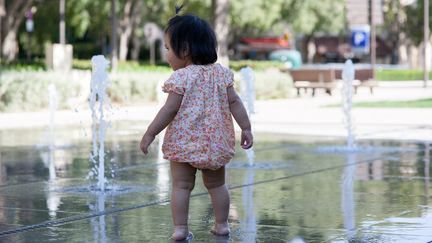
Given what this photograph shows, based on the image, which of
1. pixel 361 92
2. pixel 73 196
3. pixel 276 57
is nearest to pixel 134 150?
pixel 73 196

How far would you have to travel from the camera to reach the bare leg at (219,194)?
658cm

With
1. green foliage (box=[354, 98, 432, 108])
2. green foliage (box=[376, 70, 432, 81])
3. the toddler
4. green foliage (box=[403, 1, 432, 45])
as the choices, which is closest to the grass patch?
green foliage (box=[354, 98, 432, 108])

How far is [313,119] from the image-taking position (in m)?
20.6

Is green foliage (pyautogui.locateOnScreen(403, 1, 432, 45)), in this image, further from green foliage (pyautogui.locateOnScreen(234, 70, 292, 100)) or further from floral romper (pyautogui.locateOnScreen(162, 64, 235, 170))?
floral romper (pyautogui.locateOnScreen(162, 64, 235, 170))

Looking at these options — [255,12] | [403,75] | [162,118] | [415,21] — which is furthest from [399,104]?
[415,21]

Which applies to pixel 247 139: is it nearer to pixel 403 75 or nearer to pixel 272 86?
pixel 272 86

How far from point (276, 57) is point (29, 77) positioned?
40646 mm

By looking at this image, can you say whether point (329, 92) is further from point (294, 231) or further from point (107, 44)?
point (107, 44)

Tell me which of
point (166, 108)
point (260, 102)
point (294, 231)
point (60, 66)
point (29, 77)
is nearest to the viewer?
point (166, 108)

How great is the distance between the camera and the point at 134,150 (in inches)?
540

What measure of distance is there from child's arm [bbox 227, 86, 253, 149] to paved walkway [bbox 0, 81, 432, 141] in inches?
302

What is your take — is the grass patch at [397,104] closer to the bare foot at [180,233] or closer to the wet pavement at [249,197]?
the wet pavement at [249,197]

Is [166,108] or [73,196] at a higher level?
[166,108]

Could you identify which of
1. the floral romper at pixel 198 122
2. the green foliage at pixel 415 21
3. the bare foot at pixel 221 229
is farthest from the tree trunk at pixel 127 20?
the floral romper at pixel 198 122
